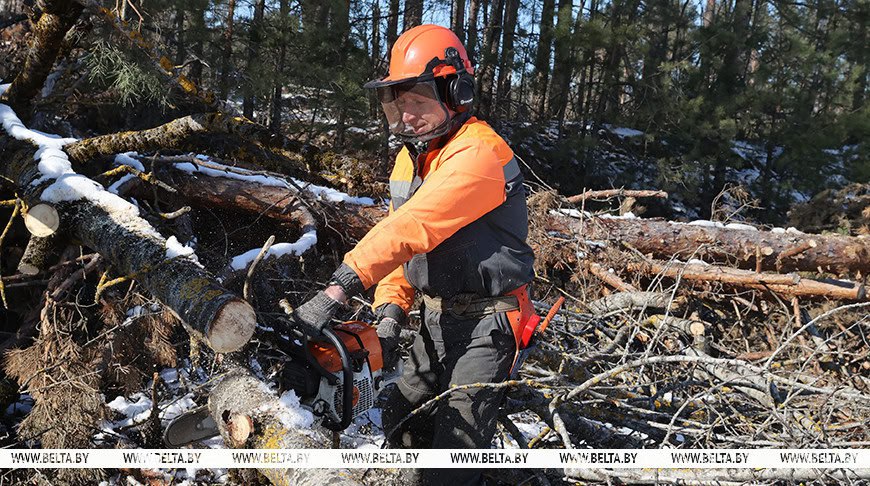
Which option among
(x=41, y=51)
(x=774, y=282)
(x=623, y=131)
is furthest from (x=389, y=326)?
(x=623, y=131)

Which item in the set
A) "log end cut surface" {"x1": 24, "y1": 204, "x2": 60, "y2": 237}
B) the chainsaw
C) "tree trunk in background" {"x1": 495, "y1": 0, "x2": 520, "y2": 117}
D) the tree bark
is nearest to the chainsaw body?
the chainsaw

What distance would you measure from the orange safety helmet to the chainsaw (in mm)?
913

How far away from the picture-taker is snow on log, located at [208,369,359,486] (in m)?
2.31

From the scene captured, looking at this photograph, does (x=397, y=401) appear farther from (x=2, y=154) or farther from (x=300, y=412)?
(x=2, y=154)

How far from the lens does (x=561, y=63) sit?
10844 mm

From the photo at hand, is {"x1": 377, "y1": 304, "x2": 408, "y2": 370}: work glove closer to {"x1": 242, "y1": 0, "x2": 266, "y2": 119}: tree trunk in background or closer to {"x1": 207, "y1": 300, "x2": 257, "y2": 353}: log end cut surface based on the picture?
{"x1": 207, "y1": 300, "x2": 257, "y2": 353}: log end cut surface

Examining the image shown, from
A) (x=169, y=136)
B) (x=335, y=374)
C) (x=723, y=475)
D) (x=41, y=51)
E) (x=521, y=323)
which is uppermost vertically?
(x=41, y=51)

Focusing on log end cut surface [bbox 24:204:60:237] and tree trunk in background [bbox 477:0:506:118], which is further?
tree trunk in background [bbox 477:0:506:118]

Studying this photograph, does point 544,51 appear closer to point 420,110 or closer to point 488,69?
point 488,69

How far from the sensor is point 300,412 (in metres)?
2.46

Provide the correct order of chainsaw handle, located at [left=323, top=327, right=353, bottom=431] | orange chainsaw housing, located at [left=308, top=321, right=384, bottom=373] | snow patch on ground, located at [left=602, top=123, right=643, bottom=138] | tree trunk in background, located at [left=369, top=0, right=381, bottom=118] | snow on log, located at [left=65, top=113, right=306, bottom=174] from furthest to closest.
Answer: snow patch on ground, located at [left=602, top=123, right=643, bottom=138], tree trunk in background, located at [left=369, top=0, right=381, bottom=118], snow on log, located at [left=65, top=113, right=306, bottom=174], orange chainsaw housing, located at [left=308, top=321, right=384, bottom=373], chainsaw handle, located at [left=323, top=327, right=353, bottom=431]

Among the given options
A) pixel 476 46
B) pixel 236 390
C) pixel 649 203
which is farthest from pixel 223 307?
pixel 649 203

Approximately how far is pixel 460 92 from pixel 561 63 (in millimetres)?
8883

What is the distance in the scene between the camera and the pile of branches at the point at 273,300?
2.77m
